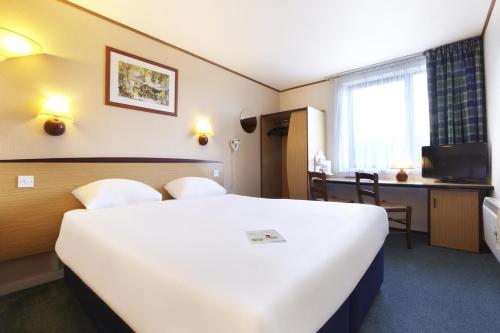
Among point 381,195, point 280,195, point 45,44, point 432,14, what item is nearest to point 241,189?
point 280,195

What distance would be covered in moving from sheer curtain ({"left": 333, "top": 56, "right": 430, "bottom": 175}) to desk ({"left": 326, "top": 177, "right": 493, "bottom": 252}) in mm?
659

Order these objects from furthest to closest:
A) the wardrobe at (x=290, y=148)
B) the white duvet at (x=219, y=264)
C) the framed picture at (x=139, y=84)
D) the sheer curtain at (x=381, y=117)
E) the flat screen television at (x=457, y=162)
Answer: the wardrobe at (x=290, y=148) < the sheer curtain at (x=381, y=117) < the flat screen television at (x=457, y=162) < the framed picture at (x=139, y=84) < the white duvet at (x=219, y=264)

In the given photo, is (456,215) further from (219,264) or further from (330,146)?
(219,264)

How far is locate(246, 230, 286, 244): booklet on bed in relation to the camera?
1.14 metres

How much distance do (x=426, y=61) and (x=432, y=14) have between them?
2.93 ft

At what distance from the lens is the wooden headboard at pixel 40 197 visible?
1826mm

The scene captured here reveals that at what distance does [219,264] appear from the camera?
0.88 metres

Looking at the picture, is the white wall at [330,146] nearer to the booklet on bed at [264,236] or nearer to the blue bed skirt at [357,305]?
the blue bed skirt at [357,305]

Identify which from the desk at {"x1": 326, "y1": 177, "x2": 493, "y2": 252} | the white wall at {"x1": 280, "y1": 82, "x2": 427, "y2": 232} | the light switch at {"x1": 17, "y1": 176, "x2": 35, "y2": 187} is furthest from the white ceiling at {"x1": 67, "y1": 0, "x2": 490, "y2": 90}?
the desk at {"x1": 326, "y1": 177, "x2": 493, "y2": 252}

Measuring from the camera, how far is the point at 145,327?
82cm

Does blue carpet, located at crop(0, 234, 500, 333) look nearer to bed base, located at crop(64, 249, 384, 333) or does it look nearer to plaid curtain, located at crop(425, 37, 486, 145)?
bed base, located at crop(64, 249, 384, 333)

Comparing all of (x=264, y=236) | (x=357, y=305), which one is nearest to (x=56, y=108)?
(x=264, y=236)

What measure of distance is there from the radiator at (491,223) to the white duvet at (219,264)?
1.22 meters

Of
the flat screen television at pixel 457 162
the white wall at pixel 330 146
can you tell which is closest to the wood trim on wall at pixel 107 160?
the white wall at pixel 330 146
